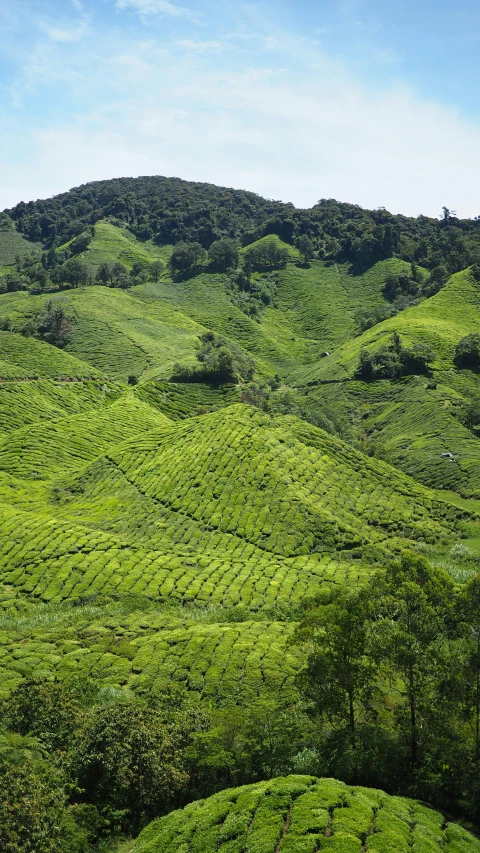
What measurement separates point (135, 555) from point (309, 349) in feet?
461

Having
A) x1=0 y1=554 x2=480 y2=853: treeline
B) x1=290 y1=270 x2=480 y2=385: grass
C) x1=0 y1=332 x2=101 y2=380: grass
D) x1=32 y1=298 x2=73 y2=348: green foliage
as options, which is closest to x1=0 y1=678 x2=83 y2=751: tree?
x1=0 y1=554 x2=480 y2=853: treeline

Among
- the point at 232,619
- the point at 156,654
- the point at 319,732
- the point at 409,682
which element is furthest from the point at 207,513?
the point at 409,682

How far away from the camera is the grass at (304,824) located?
24.8 meters

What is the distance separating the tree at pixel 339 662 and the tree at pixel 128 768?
848 centimetres

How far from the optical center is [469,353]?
478ft

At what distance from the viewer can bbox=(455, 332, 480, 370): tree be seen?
145 metres

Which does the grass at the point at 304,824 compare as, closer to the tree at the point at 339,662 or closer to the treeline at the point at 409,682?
the treeline at the point at 409,682

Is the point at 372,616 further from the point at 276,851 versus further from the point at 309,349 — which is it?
the point at 309,349

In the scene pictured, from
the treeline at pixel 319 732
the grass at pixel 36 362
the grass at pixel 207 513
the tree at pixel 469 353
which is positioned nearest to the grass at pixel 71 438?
the grass at pixel 207 513

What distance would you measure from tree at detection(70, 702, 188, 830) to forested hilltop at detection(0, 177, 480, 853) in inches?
4.8

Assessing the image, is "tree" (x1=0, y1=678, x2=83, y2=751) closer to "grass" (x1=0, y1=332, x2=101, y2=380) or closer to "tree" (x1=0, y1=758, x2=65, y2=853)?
"tree" (x1=0, y1=758, x2=65, y2=853)

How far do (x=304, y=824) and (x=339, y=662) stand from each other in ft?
27.5

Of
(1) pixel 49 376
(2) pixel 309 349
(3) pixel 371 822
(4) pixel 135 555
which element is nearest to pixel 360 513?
(4) pixel 135 555

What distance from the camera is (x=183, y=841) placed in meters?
26.2
